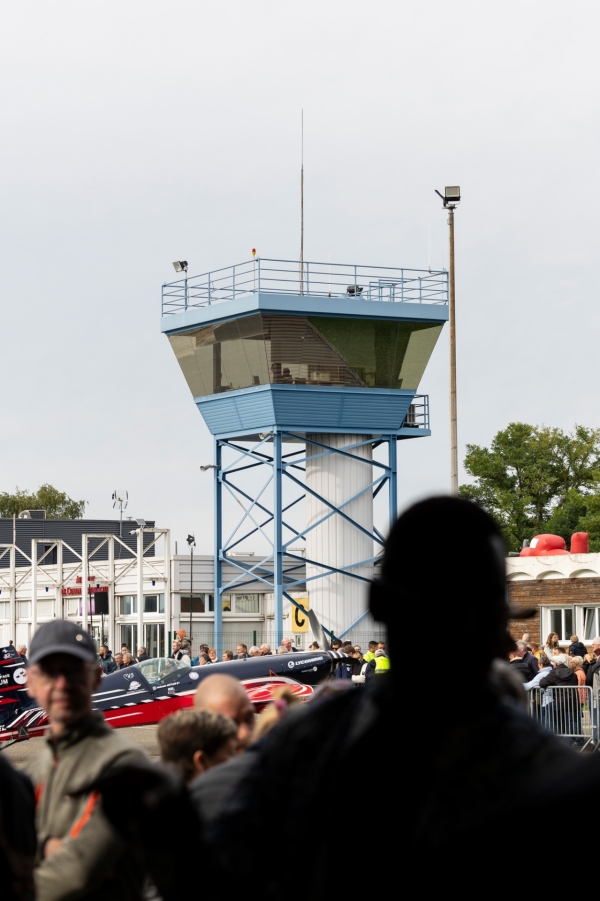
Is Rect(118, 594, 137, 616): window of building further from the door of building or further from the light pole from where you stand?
the light pole

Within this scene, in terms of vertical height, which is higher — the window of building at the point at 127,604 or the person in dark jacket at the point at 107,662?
the window of building at the point at 127,604

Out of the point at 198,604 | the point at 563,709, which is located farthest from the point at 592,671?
the point at 198,604

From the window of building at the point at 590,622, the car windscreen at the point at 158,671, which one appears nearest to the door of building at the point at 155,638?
the window of building at the point at 590,622

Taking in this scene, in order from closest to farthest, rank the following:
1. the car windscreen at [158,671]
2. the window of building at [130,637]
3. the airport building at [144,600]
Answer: the car windscreen at [158,671] < the airport building at [144,600] < the window of building at [130,637]

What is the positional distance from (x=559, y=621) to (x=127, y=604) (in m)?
18.9

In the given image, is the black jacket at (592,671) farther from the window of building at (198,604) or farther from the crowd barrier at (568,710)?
the window of building at (198,604)

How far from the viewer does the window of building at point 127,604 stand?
4969 cm

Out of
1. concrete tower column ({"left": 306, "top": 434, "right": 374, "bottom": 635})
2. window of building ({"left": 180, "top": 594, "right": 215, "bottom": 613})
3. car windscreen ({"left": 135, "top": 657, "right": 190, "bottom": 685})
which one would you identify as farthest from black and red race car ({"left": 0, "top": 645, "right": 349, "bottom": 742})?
window of building ({"left": 180, "top": 594, "right": 215, "bottom": 613})

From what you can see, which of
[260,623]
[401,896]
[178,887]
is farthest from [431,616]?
[260,623]

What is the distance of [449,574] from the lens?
6.54ft

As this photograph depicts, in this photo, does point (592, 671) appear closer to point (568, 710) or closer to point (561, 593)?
point (568, 710)

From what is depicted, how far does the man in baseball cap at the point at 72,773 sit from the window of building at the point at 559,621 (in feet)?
115

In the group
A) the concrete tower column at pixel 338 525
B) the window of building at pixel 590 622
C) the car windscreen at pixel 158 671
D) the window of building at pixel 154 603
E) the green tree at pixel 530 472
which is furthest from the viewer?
the green tree at pixel 530 472

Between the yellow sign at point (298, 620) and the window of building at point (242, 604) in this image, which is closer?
A: the yellow sign at point (298, 620)
